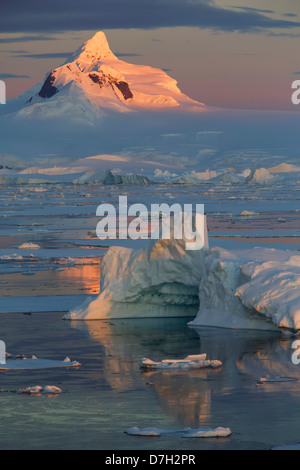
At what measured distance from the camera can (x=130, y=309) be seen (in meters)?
10.8

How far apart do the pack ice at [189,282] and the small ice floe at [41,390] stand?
2.98m

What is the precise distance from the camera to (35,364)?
7992 mm

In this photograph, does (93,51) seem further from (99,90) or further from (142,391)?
(142,391)

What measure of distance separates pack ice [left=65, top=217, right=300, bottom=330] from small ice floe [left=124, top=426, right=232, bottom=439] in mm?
3636

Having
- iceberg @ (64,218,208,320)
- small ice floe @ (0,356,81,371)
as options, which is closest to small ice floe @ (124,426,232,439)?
small ice floe @ (0,356,81,371)

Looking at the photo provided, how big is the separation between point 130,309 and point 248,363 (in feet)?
9.93

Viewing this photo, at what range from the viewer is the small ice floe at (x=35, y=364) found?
788 centimetres

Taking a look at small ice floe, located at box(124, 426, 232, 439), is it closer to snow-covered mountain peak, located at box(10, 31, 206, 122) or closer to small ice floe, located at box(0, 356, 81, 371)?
small ice floe, located at box(0, 356, 81, 371)

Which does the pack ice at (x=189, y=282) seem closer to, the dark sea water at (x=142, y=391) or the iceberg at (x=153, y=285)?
the iceberg at (x=153, y=285)

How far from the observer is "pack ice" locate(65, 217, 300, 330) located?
972 cm

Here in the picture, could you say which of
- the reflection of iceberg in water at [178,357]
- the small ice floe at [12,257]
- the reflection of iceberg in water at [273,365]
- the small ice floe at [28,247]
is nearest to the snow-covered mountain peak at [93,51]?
the small ice floe at [28,247]

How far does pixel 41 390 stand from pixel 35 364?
3.21ft

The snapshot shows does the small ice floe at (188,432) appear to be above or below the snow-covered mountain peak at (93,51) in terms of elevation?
below

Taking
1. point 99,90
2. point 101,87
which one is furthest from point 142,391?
point 101,87
